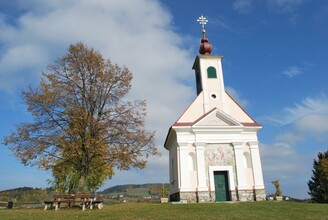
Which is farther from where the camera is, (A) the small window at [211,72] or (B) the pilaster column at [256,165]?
(A) the small window at [211,72]

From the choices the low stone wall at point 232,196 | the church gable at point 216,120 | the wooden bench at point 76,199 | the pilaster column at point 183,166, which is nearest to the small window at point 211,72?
the church gable at point 216,120

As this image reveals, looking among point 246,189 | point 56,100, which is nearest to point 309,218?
point 246,189

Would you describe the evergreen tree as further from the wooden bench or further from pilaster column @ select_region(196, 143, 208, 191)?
the wooden bench

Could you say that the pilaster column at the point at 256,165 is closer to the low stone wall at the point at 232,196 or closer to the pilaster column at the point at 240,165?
the low stone wall at the point at 232,196

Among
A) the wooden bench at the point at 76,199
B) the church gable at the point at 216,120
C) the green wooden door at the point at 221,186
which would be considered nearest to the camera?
the wooden bench at the point at 76,199

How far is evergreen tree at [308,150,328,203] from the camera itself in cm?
4091

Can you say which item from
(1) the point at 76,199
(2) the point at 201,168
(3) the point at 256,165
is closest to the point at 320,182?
(3) the point at 256,165

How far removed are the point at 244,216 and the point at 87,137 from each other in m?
10.8

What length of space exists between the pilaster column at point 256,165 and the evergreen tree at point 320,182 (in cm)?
2287

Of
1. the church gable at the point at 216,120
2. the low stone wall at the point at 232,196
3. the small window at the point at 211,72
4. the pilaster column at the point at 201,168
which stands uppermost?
the small window at the point at 211,72

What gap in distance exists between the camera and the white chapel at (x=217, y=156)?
22516mm

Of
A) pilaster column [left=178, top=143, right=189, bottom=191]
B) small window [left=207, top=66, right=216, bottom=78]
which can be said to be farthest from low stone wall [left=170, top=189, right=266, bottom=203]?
small window [left=207, top=66, right=216, bottom=78]

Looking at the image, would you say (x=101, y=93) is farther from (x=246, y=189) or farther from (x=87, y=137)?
(x=246, y=189)

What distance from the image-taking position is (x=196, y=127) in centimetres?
2378
